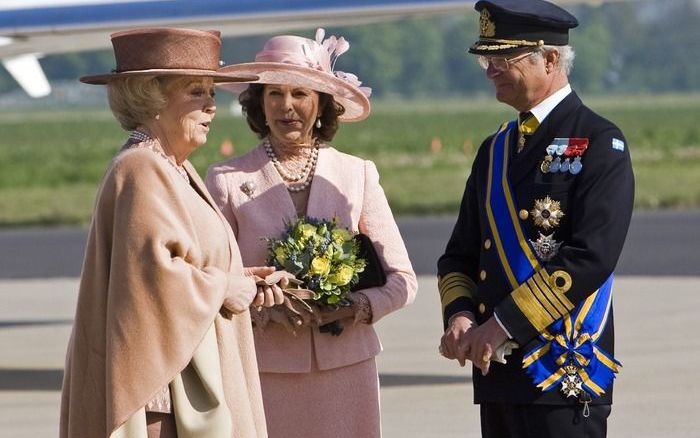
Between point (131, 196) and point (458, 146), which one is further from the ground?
point (458, 146)

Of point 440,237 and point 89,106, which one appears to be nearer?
point 440,237

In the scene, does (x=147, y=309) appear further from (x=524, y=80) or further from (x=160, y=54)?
(x=524, y=80)

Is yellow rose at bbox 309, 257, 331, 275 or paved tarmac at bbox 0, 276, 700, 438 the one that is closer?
yellow rose at bbox 309, 257, 331, 275

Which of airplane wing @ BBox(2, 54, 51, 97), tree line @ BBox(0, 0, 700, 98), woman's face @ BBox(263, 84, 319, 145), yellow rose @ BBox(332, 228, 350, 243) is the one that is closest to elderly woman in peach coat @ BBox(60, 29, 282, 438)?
yellow rose @ BBox(332, 228, 350, 243)

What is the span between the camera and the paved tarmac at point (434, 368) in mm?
8242

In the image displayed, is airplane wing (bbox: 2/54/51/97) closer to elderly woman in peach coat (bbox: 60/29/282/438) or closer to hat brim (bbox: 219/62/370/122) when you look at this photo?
hat brim (bbox: 219/62/370/122)

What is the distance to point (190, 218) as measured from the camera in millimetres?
4191

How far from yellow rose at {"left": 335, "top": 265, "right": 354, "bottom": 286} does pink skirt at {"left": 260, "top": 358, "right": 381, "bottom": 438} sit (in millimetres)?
388

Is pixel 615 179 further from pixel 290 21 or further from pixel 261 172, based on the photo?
pixel 290 21

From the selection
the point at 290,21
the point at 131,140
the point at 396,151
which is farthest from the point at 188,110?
the point at 396,151

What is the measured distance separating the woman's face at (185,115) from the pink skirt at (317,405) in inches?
48.2

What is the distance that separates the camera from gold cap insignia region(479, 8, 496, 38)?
470cm

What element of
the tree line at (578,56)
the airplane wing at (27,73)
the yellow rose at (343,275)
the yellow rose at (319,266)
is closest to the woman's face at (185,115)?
the yellow rose at (319,266)

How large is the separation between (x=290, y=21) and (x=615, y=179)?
28.5 ft
